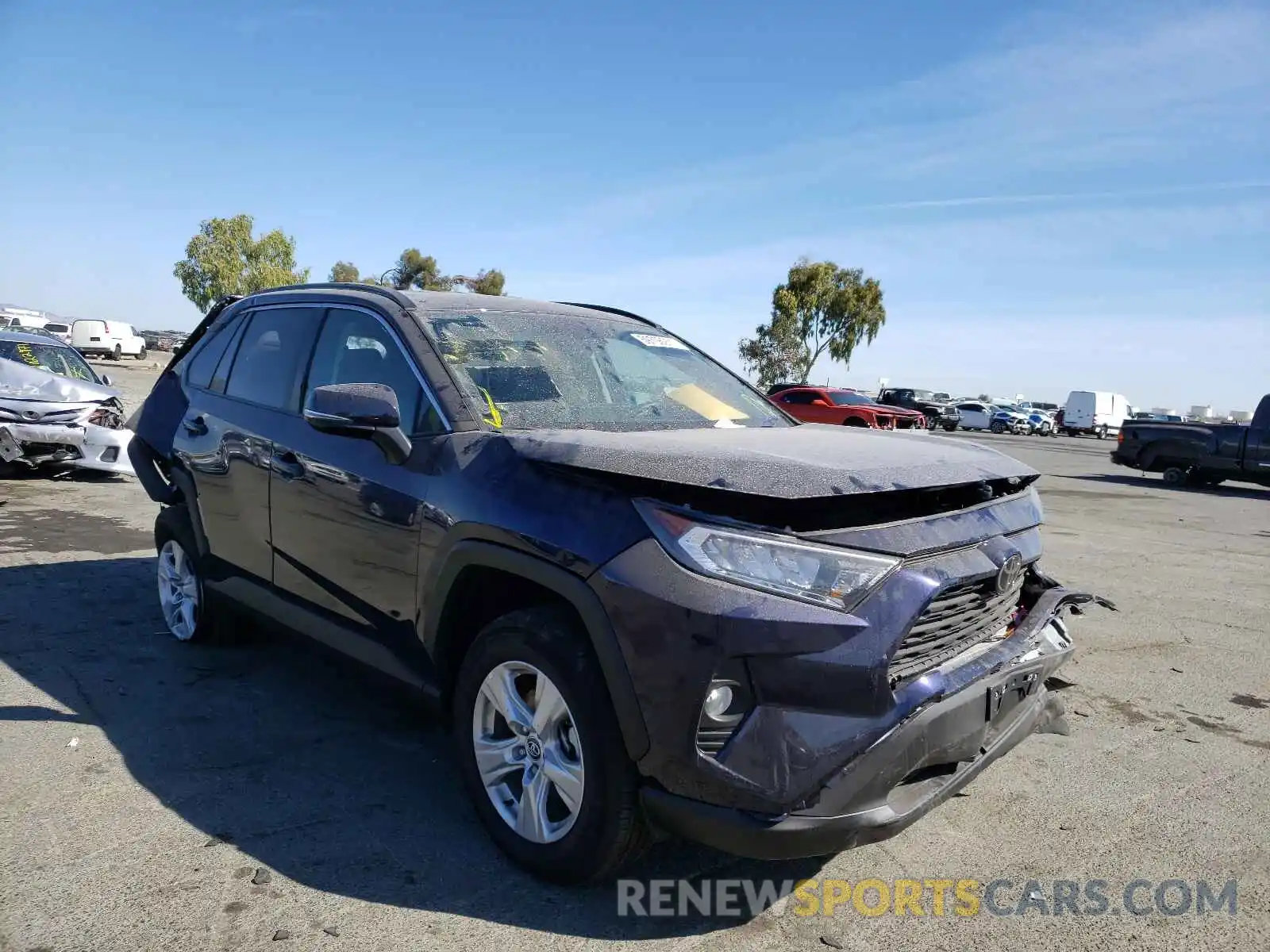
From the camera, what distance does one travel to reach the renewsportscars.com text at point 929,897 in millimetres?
2771

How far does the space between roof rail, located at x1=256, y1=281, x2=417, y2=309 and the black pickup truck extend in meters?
16.8

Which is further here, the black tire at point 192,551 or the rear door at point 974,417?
the rear door at point 974,417

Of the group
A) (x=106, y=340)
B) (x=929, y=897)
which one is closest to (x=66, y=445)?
(x=929, y=897)

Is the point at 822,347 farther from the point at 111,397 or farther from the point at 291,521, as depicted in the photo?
the point at 291,521

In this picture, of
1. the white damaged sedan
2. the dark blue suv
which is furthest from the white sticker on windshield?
the white damaged sedan

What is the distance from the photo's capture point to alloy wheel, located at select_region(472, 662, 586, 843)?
2.72 metres

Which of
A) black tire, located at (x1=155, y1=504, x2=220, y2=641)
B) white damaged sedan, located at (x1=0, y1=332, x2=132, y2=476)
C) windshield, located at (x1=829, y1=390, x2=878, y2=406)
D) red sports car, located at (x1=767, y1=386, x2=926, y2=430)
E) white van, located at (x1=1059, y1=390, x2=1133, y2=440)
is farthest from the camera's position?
white van, located at (x1=1059, y1=390, x2=1133, y2=440)

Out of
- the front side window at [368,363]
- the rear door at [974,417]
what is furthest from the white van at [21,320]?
the front side window at [368,363]

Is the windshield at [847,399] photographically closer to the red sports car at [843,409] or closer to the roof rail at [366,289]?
the red sports car at [843,409]

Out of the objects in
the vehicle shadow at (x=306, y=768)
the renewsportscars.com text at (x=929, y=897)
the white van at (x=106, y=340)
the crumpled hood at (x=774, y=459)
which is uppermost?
the white van at (x=106, y=340)

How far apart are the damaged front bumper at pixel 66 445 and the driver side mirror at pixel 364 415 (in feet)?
26.8

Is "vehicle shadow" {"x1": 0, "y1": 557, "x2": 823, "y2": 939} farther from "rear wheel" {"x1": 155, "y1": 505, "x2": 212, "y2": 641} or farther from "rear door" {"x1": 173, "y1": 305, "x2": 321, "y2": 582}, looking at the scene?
"rear door" {"x1": 173, "y1": 305, "x2": 321, "y2": 582}

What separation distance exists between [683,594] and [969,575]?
0.88 metres

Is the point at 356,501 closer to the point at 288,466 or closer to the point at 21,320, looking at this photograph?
the point at 288,466
